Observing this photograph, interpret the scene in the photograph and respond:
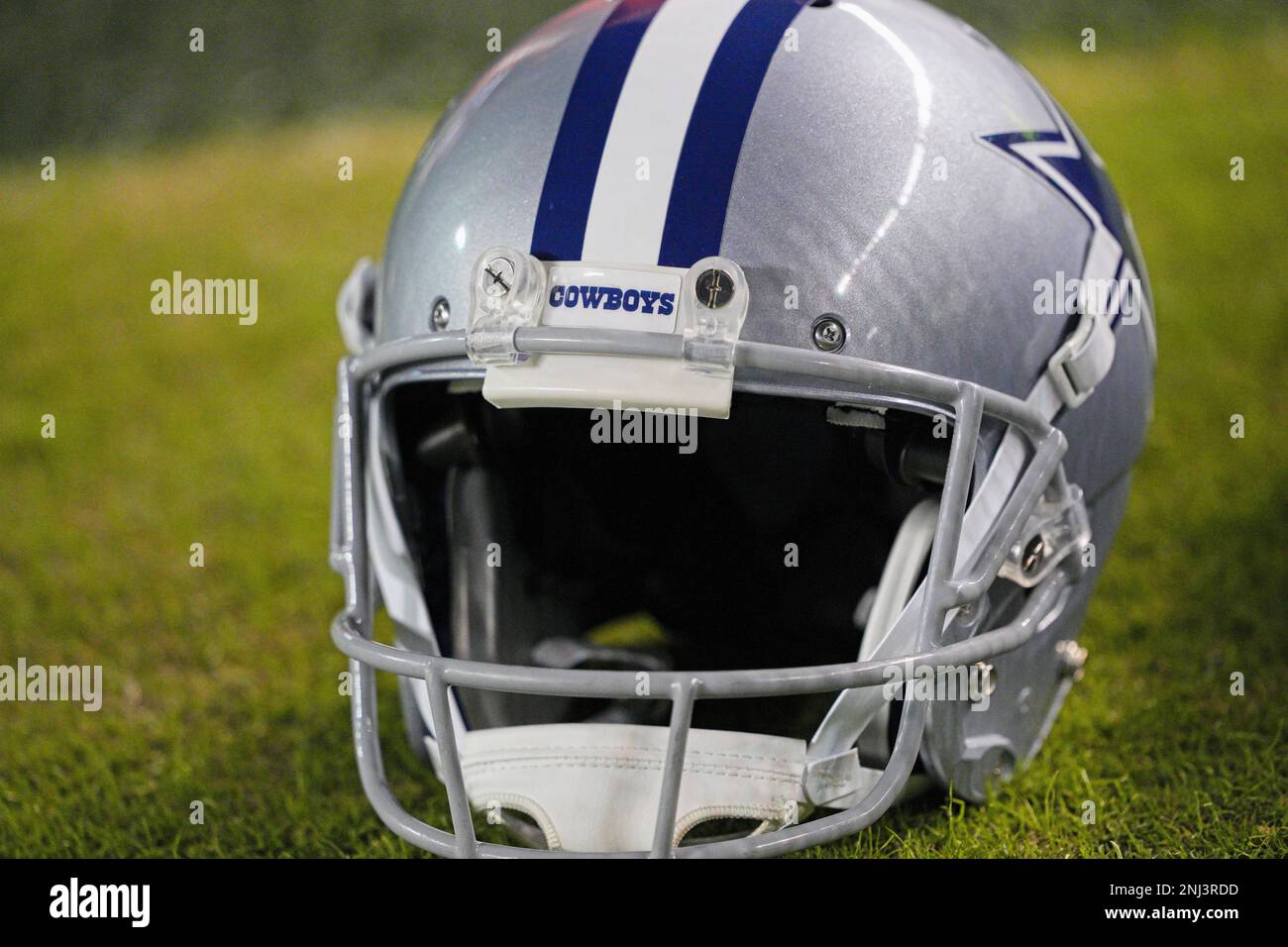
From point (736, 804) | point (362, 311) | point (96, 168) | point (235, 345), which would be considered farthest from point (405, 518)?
point (96, 168)

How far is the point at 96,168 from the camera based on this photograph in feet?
13.7

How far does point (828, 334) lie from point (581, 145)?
30 cm

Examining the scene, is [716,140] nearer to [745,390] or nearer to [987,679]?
[745,390]

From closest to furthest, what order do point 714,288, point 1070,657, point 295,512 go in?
point 714,288, point 1070,657, point 295,512

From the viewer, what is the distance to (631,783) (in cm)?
130

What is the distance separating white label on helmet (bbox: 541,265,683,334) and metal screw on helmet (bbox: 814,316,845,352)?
133 mm

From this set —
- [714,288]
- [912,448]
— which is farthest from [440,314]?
[912,448]

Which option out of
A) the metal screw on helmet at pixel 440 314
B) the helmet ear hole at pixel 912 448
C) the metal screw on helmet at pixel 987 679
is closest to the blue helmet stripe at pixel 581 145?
the metal screw on helmet at pixel 440 314

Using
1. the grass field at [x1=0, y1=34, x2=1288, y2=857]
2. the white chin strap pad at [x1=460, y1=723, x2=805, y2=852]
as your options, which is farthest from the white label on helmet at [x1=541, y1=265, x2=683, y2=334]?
the grass field at [x1=0, y1=34, x2=1288, y2=857]

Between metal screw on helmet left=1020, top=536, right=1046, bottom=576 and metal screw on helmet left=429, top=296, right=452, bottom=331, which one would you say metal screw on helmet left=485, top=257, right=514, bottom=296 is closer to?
metal screw on helmet left=429, top=296, right=452, bottom=331

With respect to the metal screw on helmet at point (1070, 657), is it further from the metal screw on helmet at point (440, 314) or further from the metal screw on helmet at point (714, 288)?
the metal screw on helmet at point (440, 314)

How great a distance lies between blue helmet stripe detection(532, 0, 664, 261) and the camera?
1.24 meters

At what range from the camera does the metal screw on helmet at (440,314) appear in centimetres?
131

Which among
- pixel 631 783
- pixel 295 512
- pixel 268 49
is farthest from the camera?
pixel 268 49
